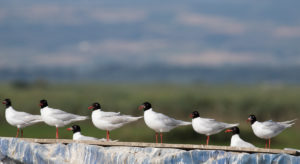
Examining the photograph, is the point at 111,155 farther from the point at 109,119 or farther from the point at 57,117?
the point at 57,117

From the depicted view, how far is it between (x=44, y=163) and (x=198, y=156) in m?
4.74

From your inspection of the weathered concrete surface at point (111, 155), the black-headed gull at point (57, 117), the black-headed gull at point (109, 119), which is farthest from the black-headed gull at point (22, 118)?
the black-headed gull at point (109, 119)

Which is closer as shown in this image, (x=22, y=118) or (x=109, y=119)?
(x=109, y=119)

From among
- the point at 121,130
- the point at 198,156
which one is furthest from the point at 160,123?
the point at 121,130

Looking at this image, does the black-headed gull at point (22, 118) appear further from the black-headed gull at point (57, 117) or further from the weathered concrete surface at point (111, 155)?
the weathered concrete surface at point (111, 155)

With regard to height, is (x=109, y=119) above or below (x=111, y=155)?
above

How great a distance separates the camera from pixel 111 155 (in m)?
16.0

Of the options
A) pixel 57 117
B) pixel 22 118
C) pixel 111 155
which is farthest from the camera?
pixel 22 118

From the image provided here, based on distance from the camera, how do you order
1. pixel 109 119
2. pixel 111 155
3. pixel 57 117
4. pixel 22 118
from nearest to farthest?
pixel 111 155 → pixel 109 119 → pixel 57 117 → pixel 22 118

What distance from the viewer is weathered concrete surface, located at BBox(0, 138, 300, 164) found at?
1473cm

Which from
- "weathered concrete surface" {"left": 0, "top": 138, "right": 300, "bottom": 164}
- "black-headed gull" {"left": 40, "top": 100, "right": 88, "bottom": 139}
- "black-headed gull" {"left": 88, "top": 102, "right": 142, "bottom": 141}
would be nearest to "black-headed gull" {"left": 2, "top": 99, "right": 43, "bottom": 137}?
"black-headed gull" {"left": 40, "top": 100, "right": 88, "bottom": 139}

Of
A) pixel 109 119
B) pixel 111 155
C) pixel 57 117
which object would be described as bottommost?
pixel 111 155

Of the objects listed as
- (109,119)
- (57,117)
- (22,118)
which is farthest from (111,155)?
(22,118)

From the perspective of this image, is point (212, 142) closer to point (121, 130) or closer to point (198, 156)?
point (121, 130)
